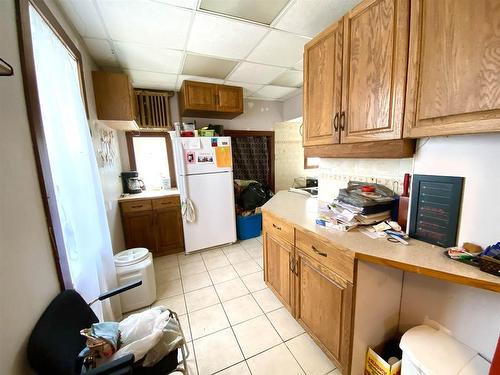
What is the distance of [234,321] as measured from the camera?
1.76 m

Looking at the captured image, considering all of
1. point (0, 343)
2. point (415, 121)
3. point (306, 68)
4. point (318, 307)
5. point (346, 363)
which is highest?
point (306, 68)

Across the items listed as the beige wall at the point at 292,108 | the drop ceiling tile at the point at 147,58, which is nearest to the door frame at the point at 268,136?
the beige wall at the point at 292,108

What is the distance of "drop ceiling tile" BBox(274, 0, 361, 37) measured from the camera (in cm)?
146

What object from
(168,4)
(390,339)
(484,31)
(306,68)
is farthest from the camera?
(306,68)

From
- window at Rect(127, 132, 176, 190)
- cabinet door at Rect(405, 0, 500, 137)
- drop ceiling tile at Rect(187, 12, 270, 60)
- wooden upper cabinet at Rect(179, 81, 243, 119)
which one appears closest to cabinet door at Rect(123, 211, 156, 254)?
window at Rect(127, 132, 176, 190)

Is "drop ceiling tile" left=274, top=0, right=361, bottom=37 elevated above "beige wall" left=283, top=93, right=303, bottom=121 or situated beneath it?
elevated above

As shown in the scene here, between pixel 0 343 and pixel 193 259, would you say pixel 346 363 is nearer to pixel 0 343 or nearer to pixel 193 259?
pixel 0 343

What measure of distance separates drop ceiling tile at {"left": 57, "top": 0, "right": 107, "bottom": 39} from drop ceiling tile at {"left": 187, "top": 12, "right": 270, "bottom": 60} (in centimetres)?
70

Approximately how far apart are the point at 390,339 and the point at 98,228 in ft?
7.02

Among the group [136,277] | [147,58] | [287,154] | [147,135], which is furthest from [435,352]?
[147,135]

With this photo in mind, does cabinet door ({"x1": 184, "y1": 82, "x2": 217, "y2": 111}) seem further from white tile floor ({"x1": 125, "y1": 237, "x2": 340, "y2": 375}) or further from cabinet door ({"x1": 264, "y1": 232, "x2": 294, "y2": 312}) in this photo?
white tile floor ({"x1": 125, "y1": 237, "x2": 340, "y2": 375})

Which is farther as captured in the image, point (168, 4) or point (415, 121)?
point (168, 4)

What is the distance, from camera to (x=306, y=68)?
1676 millimetres

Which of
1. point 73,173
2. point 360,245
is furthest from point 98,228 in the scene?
point 360,245
